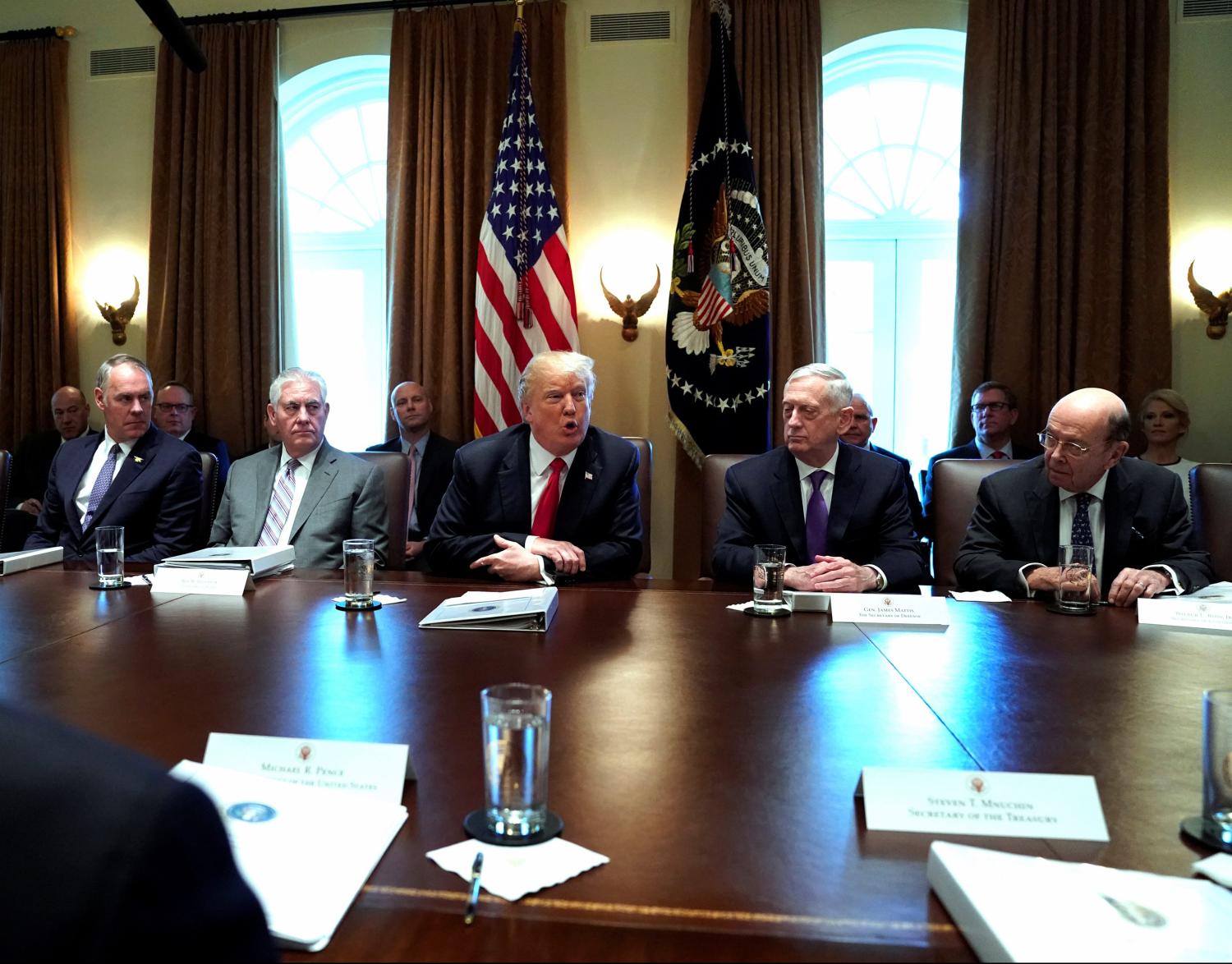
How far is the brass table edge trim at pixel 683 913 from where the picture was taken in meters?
0.81

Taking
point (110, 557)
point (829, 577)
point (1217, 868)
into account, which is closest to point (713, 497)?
point (829, 577)

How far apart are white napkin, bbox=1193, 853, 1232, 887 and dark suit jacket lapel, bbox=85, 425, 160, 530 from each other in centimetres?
302

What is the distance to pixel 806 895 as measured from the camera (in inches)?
33.6

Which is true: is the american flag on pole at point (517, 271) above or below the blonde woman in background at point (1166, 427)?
above

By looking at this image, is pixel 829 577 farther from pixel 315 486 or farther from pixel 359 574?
pixel 315 486

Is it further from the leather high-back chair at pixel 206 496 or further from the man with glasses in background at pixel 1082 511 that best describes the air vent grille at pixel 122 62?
the man with glasses in background at pixel 1082 511

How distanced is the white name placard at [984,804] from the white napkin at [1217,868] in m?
0.09

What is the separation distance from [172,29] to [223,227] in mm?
3131

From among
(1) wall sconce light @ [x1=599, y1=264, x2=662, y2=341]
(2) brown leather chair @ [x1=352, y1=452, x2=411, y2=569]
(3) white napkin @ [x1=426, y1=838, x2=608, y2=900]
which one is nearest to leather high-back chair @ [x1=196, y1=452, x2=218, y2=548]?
(2) brown leather chair @ [x1=352, y1=452, x2=411, y2=569]

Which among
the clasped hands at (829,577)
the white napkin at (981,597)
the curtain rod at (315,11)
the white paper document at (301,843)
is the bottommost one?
the white napkin at (981,597)

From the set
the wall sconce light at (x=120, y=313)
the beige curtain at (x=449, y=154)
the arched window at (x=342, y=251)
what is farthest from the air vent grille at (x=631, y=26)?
the wall sconce light at (x=120, y=313)

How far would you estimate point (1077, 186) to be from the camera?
489 centimetres

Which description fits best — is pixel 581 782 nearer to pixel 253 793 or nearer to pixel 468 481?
pixel 253 793

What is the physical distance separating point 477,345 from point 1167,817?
164 inches
